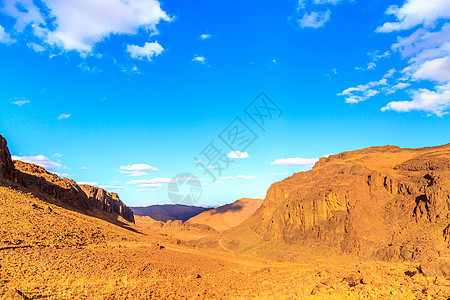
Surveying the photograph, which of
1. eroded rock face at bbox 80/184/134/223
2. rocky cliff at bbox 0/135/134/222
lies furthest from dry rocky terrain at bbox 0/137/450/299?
eroded rock face at bbox 80/184/134/223

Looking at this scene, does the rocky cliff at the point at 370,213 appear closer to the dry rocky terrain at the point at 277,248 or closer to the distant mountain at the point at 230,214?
the dry rocky terrain at the point at 277,248

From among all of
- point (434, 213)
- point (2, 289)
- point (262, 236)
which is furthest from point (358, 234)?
point (2, 289)

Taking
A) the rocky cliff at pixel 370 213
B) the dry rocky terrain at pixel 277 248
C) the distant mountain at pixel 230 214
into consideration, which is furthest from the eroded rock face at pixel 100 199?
the distant mountain at pixel 230 214

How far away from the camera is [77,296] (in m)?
10.4

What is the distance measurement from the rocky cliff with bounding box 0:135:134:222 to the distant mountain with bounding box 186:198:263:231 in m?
40.6

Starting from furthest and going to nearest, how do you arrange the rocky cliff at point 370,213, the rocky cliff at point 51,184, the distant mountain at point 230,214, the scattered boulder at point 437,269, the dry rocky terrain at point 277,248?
1. the distant mountain at point 230,214
2. the rocky cliff at point 51,184
3. the rocky cliff at point 370,213
4. the dry rocky terrain at point 277,248
5. the scattered boulder at point 437,269

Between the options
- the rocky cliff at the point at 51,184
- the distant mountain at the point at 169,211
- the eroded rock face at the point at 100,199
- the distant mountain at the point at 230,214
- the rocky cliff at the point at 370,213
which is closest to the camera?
the rocky cliff at the point at 370,213

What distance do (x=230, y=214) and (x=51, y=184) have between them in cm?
8525

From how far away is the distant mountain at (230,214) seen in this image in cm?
11256

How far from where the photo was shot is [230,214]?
118875 millimetres

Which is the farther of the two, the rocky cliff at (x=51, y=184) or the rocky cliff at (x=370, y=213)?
the rocky cliff at (x=51, y=184)

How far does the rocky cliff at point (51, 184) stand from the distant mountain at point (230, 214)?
40585mm

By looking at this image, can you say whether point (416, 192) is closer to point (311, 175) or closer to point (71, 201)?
point (311, 175)

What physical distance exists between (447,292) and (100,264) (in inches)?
637
